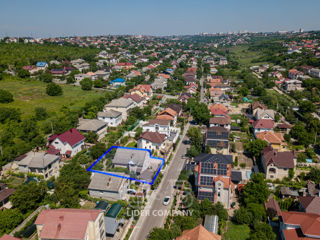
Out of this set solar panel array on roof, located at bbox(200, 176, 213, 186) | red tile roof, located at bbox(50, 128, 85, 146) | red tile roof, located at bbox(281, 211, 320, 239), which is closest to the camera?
red tile roof, located at bbox(281, 211, 320, 239)

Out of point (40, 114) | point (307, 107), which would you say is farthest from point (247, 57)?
point (40, 114)

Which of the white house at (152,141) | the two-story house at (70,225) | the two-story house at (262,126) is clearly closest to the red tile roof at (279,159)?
the two-story house at (262,126)

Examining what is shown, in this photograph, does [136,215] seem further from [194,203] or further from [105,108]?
[105,108]

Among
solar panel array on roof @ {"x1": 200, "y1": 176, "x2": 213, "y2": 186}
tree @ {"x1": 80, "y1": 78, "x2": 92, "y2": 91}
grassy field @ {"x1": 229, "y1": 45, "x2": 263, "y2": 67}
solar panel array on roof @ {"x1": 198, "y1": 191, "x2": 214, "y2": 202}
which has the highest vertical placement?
grassy field @ {"x1": 229, "y1": 45, "x2": 263, "y2": 67}

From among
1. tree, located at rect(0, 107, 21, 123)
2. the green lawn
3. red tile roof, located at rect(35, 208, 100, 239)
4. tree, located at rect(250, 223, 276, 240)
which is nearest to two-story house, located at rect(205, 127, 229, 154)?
the green lawn

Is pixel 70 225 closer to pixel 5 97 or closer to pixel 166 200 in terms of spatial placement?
pixel 166 200

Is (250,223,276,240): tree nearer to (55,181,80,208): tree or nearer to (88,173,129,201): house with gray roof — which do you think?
(88,173,129,201): house with gray roof

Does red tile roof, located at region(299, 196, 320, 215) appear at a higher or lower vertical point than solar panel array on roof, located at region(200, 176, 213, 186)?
lower

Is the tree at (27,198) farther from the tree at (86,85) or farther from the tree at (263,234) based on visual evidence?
the tree at (86,85)
